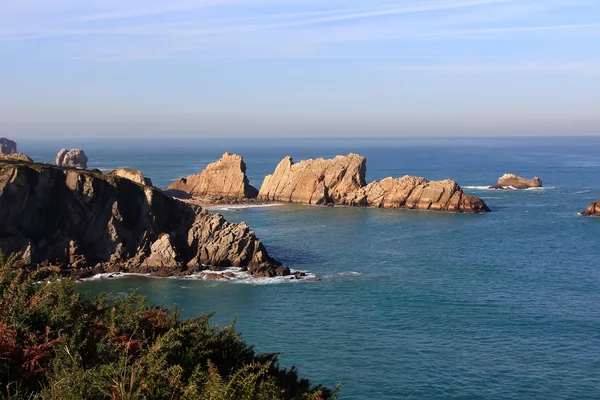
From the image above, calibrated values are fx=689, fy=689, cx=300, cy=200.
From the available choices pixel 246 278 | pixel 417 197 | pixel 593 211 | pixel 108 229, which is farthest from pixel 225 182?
pixel 246 278

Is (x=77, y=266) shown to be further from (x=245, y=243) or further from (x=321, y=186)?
(x=321, y=186)

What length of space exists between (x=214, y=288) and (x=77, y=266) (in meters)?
14.4

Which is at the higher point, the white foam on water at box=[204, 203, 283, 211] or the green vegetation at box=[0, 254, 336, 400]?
the green vegetation at box=[0, 254, 336, 400]

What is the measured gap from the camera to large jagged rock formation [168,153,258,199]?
416ft

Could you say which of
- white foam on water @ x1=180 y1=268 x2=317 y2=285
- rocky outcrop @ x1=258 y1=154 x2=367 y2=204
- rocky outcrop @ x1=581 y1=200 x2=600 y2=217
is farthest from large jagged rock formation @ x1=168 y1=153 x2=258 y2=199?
white foam on water @ x1=180 y1=268 x2=317 y2=285

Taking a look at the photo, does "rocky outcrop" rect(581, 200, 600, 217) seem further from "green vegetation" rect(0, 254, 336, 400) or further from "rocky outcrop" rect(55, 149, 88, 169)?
"rocky outcrop" rect(55, 149, 88, 169)

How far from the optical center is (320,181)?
122m

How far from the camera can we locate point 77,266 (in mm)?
63625

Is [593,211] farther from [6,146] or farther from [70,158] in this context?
[6,146]

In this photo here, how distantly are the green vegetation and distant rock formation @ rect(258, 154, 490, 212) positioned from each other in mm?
86889

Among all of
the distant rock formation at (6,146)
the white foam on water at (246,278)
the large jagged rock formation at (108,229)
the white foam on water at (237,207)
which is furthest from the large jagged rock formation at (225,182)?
the distant rock formation at (6,146)

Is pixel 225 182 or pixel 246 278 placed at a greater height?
pixel 225 182

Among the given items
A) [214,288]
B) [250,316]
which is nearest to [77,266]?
[214,288]

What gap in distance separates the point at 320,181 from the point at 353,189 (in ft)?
20.2
